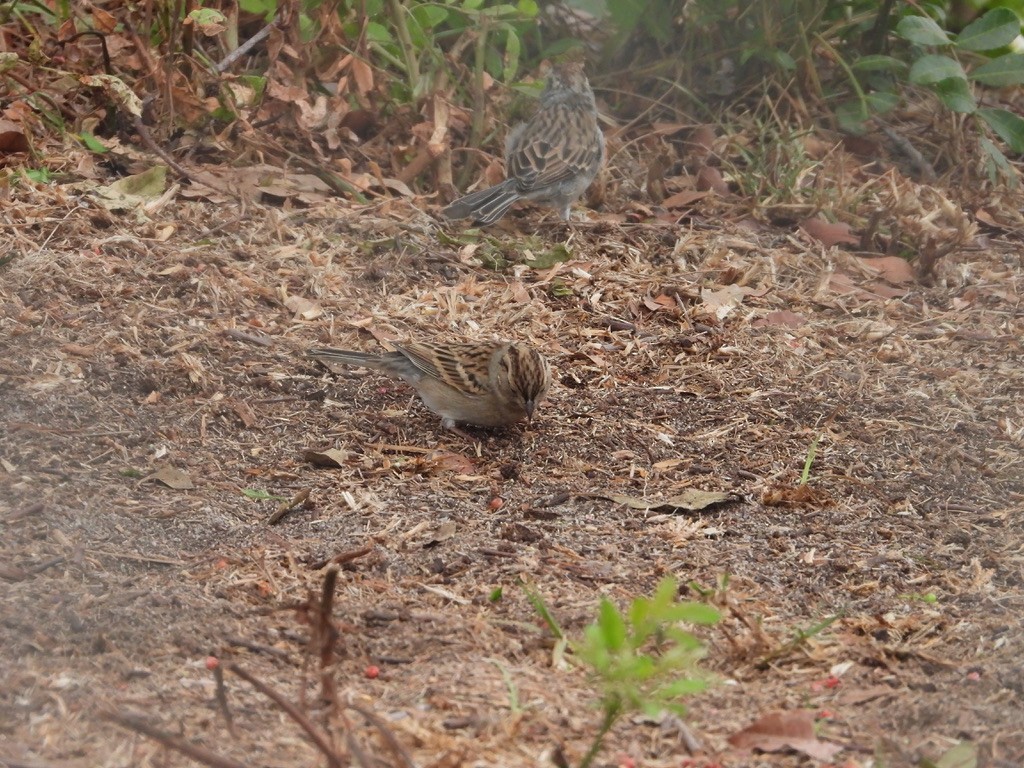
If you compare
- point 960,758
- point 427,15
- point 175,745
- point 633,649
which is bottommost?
point 427,15

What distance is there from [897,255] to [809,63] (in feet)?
6.70

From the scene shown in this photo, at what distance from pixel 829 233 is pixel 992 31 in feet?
5.89

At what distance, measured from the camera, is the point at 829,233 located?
8445mm

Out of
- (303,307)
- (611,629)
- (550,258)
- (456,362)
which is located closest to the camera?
(611,629)

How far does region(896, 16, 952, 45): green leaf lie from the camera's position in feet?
27.4

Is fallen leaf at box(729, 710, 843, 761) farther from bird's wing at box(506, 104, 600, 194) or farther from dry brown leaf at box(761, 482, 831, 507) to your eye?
bird's wing at box(506, 104, 600, 194)

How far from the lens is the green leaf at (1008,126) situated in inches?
349

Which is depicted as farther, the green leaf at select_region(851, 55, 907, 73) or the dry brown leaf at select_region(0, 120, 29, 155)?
the green leaf at select_region(851, 55, 907, 73)

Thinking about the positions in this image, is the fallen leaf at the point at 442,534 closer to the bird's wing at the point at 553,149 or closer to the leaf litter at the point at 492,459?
the leaf litter at the point at 492,459

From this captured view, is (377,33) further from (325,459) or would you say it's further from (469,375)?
(325,459)

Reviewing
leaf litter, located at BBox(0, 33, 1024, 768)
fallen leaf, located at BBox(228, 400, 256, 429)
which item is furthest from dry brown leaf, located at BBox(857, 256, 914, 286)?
fallen leaf, located at BBox(228, 400, 256, 429)

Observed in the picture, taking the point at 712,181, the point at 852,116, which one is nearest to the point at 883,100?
the point at 852,116

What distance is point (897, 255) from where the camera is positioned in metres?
8.40

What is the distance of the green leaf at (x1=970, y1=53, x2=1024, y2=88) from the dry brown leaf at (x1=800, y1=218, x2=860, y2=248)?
148 centimetres
